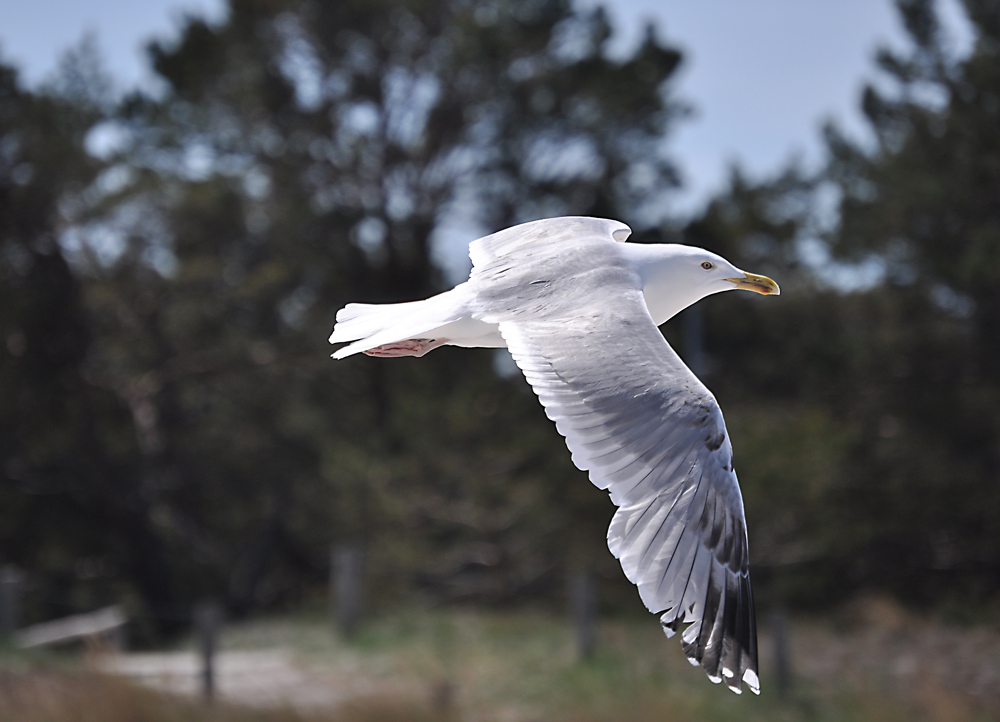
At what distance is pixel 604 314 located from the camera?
243 cm

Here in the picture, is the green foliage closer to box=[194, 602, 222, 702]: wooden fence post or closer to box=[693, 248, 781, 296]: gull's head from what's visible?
box=[194, 602, 222, 702]: wooden fence post

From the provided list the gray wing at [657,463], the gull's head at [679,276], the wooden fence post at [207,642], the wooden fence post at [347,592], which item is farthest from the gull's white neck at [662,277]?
the wooden fence post at [347,592]

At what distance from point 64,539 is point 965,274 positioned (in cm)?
876

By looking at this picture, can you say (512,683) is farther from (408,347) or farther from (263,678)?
(408,347)

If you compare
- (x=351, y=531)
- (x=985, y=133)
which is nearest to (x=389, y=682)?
(x=351, y=531)

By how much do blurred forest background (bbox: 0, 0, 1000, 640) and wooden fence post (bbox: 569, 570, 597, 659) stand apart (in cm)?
124

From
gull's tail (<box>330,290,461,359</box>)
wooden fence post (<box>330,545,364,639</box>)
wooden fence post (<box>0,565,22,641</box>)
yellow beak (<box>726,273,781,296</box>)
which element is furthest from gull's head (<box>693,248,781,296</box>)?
wooden fence post (<box>0,565,22,641</box>)

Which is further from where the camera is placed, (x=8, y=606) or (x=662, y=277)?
(x=8, y=606)

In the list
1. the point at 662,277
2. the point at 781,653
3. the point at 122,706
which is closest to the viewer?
the point at 662,277

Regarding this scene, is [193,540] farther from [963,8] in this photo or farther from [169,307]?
[963,8]

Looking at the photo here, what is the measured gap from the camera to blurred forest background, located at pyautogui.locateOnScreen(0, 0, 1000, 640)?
9562mm

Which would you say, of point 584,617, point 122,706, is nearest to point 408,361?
point 584,617

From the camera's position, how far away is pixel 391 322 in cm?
287

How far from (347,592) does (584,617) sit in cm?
194
